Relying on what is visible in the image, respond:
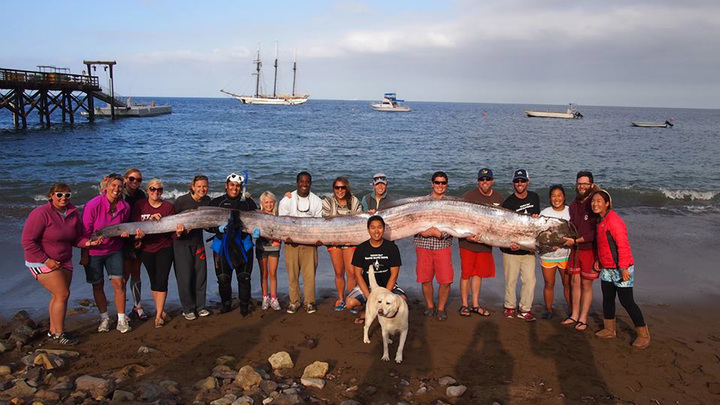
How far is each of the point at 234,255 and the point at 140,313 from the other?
→ 1.55 metres

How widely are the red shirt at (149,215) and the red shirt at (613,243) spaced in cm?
553

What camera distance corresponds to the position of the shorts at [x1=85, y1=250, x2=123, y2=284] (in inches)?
243

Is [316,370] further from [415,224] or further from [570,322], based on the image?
[570,322]

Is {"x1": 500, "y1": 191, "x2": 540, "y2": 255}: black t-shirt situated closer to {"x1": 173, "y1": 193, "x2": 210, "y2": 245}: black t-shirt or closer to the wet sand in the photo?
the wet sand

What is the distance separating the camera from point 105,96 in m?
48.9

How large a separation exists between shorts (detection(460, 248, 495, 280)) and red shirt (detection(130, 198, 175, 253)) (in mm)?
4063

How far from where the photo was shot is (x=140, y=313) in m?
6.78

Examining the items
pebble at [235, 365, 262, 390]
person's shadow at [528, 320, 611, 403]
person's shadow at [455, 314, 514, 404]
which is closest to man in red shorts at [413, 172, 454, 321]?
person's shadow at [455, 314, 514, 404]

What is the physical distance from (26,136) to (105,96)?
15.7m

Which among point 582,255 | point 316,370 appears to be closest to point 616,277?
point 582,255

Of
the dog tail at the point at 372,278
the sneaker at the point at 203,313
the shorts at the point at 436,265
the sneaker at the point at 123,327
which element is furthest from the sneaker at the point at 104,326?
the shorts at the point at 436,265

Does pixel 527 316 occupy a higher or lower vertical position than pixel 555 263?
lower

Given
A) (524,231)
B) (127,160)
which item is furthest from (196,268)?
(127,160)

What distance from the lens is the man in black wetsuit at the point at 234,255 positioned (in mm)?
6668
